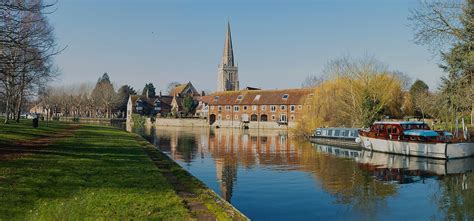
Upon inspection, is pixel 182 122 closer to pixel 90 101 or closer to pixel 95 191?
pixel 90 101

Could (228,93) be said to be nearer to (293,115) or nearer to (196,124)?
(196,124)

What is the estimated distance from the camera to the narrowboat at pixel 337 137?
46.8 metres

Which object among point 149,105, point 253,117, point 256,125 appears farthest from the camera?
point 149,105

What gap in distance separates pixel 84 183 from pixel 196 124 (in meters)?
87.9

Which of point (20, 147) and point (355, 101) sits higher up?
point (355, 101)

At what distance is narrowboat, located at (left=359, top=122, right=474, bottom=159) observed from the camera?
32750mm

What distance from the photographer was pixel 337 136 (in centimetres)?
4941

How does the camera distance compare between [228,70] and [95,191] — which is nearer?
[95,191]

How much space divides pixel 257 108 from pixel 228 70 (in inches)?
2142

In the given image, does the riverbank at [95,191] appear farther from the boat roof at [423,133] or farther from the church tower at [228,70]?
the church tower at [228,70]

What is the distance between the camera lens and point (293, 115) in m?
90.3

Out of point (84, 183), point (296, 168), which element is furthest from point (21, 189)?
point (296, 168)

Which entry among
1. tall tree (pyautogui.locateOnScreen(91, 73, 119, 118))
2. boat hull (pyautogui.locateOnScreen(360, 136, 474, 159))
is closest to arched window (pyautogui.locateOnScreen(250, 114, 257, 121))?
tall tree (pyautogui.locateOnScreen(91, 73, 119, 118))

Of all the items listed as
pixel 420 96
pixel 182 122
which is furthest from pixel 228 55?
pixel 420 96
